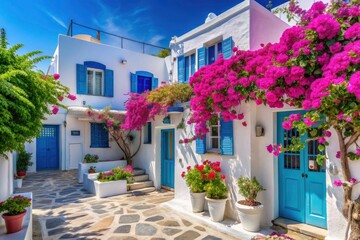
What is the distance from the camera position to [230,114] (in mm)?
7172

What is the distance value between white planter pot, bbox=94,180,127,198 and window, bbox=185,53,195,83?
20.0ft

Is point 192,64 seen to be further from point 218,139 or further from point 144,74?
point 144,74

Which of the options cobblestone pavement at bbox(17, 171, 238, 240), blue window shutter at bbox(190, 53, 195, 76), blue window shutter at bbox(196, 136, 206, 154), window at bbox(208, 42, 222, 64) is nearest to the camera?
cobblestone pavement at bbox(17, 171, 238, 240)

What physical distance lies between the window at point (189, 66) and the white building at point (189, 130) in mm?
48

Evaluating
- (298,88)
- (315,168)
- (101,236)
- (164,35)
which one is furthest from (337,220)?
(164,35)

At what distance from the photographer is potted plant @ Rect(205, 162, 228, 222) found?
7.35m

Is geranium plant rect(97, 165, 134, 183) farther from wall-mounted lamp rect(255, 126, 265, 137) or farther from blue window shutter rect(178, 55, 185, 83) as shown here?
wall-mounted lamp rect(255, 126, 265, 137)

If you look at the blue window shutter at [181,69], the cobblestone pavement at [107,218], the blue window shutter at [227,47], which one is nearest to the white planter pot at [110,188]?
the cobblestone pavement at [107,218]

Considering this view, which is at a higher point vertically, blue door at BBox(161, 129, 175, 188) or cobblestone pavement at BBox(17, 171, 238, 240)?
blue door at BBox(161, 129, 175, 188)

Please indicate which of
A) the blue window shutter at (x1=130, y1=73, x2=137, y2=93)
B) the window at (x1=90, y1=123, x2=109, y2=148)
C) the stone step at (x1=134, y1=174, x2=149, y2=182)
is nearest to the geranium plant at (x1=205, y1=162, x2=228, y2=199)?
the stone step at (x1=134, y1=174, x2=149, y2=182)

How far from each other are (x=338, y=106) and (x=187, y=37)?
793 cm

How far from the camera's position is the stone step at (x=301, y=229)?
599 cm

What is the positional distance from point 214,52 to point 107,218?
7.85 m

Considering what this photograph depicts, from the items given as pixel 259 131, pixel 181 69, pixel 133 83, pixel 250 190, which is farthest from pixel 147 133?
pixel 250 190
